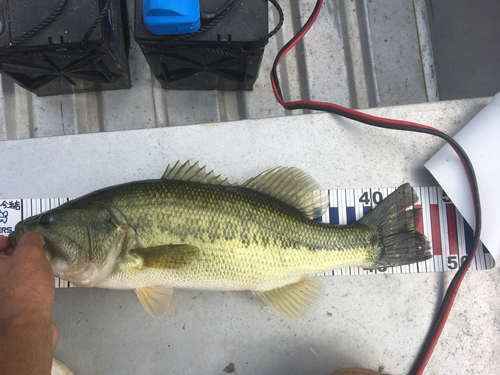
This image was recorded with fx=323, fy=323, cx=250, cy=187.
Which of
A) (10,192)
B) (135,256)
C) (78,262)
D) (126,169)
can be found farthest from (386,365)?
(10,192)

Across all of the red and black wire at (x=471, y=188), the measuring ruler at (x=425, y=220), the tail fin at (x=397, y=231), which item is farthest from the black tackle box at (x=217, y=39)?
the tail fin at (x=397, y=231)

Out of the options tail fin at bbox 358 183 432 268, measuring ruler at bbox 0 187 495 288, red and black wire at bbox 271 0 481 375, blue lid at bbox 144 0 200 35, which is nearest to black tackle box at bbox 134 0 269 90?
blue lid at bbox 144 0 200 35

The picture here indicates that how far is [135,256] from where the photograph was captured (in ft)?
4.37

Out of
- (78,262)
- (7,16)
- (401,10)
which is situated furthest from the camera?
(401,10)

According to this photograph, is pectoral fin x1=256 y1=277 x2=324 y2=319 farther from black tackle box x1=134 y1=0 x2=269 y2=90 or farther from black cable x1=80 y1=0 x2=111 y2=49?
black cable x1=80 y1=0 x2=111 y2=49

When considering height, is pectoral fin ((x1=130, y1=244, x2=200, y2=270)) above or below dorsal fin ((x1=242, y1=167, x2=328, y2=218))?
below

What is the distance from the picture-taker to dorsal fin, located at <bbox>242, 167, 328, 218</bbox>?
1.56 m

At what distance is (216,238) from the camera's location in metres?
1.36

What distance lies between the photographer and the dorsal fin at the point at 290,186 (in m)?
1.56

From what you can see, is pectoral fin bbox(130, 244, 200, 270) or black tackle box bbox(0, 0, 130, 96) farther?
black tackle box bbox(0, 0, 130, 96)

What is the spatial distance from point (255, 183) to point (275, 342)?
829 mm

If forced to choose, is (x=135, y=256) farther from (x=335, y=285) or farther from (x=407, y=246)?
(x=407, y=246)

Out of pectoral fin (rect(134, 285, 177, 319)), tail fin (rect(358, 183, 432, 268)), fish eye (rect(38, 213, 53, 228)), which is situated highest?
fish eye (rect(38, 213, 53, 228))

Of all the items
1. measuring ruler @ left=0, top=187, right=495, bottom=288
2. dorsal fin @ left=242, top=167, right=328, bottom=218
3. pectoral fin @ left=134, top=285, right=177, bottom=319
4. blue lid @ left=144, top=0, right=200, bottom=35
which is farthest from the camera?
measuring ruler @ left=0, top=187, right=495, bottom=288
